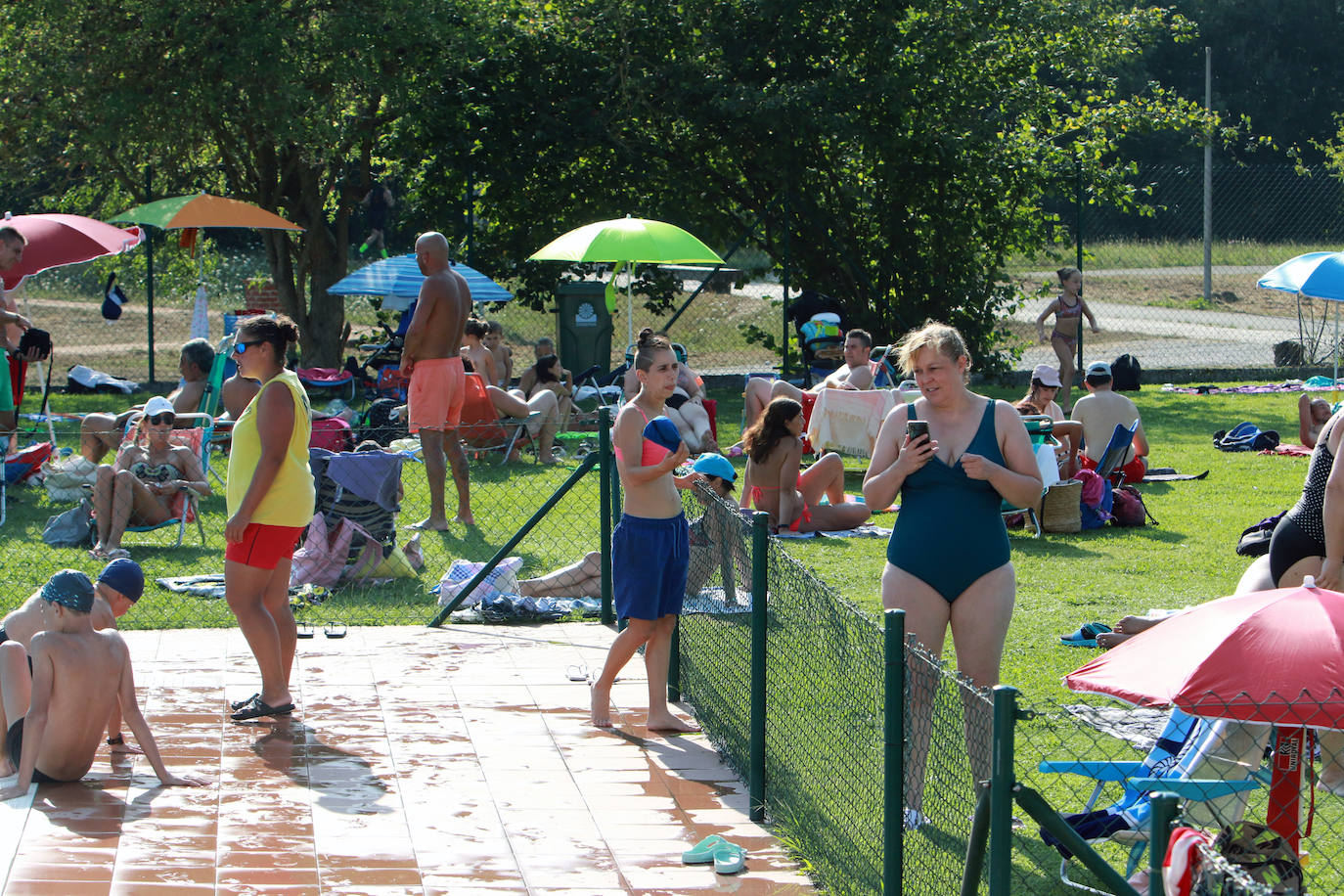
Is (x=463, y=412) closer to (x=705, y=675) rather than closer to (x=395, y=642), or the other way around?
→ (x=395, y=642)

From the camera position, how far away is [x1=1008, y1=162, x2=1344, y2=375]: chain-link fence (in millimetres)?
20719

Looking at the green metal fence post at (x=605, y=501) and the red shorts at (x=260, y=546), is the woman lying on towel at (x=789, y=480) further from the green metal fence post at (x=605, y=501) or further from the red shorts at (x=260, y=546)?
the red shorts at (x=260, y=546)

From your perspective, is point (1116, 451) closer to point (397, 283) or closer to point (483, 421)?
point (483, 421)

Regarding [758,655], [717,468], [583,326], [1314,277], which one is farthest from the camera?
[583,326]

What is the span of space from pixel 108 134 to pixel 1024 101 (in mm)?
10959

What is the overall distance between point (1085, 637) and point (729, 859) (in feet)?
10.4

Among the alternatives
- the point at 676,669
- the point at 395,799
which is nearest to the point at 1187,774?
the point at 395,799

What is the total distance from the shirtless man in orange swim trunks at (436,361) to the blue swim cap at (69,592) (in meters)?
4.87

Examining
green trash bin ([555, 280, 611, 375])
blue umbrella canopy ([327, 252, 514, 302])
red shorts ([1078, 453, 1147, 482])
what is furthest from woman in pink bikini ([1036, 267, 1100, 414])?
blue umbrella canopy ([327, 252, 514, 302])

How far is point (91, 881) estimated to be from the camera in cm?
433

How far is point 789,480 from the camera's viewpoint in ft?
32.3

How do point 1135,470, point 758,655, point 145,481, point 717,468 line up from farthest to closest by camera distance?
point 1135,470, point 145,481, point 717,468, point 758,655

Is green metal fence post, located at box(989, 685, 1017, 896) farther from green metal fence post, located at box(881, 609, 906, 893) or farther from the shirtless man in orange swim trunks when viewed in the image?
the shirtless man in orange swim trunks

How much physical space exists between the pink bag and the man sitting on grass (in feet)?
9.22
